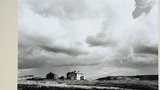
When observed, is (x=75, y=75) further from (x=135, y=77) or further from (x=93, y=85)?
(x=135, y=77)

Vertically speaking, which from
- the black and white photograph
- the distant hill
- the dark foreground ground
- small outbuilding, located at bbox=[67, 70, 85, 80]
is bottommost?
the dark foreground ground

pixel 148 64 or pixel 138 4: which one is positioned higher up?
pixel 138 4

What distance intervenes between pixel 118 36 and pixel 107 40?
0.07 meters

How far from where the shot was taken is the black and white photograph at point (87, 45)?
182cm

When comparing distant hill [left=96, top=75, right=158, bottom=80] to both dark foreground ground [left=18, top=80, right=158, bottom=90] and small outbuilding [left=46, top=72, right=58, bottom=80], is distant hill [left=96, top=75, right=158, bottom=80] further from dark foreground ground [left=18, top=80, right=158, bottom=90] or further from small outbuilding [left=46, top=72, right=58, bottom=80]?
small outbuilding [left=46, top=72, right=58, bottom=80]

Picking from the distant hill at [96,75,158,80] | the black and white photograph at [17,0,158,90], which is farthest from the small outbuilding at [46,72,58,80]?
the distant hill at [96,75,158,80]

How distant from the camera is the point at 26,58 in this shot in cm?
191

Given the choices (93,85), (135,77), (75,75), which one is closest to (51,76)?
(75,75)

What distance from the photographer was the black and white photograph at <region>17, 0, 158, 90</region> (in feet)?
5.96

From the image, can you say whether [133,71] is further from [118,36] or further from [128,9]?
[128,9]

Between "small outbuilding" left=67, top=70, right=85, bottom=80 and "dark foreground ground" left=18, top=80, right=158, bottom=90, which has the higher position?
"small outbuilding" left=67, top=70, right=85, bottom=80

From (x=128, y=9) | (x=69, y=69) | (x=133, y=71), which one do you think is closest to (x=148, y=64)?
(x=133, y=71)

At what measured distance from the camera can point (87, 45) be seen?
1875 millimetres

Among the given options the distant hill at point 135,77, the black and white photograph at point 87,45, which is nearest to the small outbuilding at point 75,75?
the black and white photograph at point 87,45
